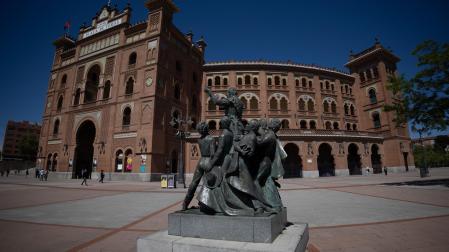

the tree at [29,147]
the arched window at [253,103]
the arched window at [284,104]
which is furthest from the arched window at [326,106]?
the tree at [29,147]

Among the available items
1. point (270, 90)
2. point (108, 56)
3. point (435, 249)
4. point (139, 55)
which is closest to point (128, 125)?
point (139, 55)

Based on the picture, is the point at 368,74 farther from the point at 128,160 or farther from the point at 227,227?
the point at 227,227

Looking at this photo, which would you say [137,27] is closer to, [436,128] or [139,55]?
[139,55]

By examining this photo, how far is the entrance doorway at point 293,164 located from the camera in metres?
30.0

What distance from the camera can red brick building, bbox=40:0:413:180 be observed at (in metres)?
26.2

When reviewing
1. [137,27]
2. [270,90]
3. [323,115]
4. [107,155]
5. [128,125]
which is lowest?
[107,155]

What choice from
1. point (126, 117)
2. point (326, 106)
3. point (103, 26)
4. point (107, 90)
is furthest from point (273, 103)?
point (103, 26)

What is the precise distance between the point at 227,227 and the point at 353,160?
3495 cm

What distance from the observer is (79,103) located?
101 ft

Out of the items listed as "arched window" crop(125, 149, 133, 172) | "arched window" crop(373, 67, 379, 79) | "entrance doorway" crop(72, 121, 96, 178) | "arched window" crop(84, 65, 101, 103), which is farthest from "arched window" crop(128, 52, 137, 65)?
"arched window" crop(373, 67, 379, 79)

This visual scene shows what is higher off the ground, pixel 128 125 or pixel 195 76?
pixel 195 76

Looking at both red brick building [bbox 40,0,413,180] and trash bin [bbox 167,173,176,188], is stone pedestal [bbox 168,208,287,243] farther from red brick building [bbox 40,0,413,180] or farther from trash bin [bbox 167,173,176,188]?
red brick building [bbox 40,0,413,180]

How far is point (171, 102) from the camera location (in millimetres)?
27844

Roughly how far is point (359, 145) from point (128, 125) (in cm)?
2962
